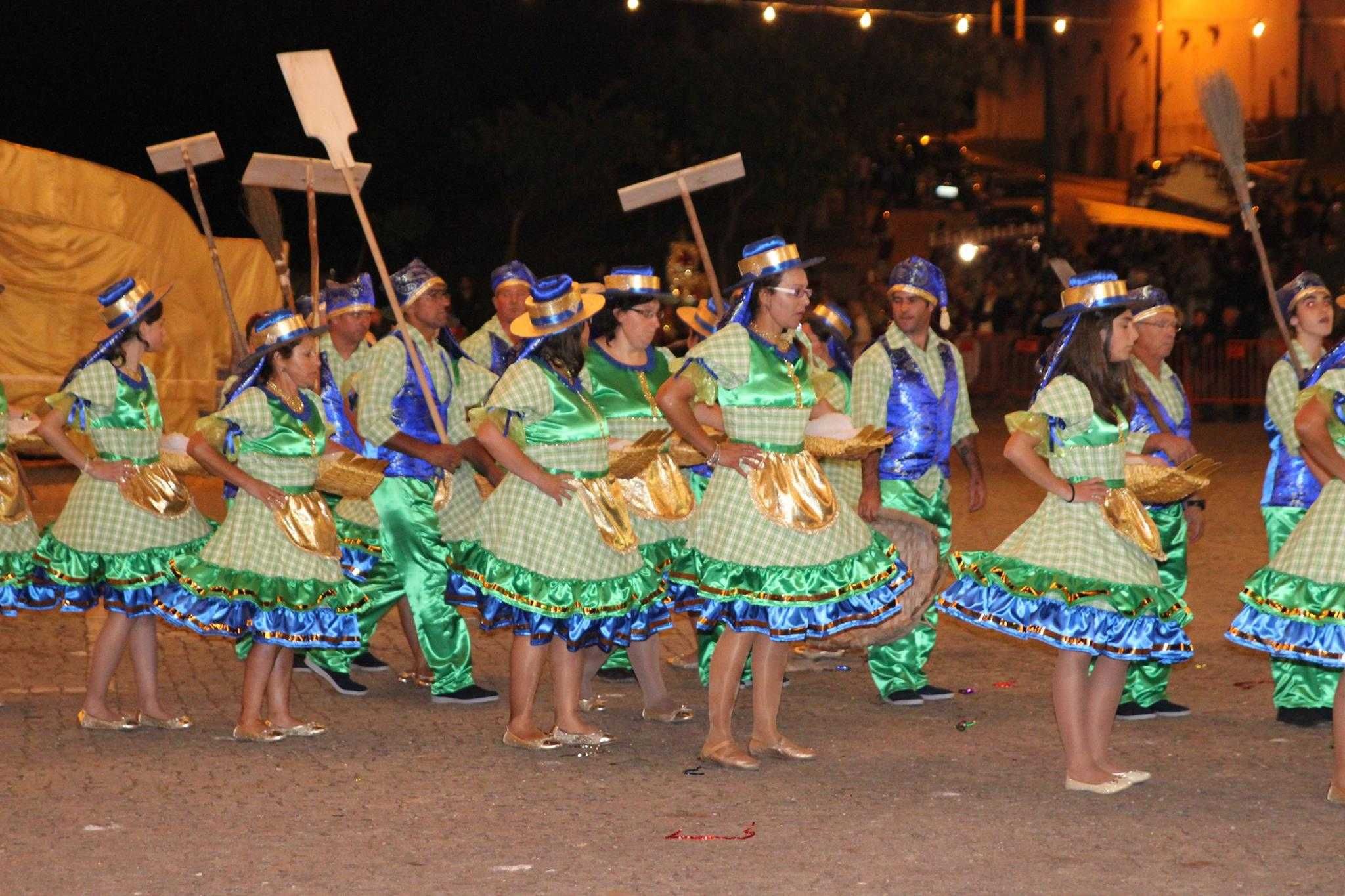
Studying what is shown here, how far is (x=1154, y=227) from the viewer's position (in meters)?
29.5

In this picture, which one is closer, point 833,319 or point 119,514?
point 119,514

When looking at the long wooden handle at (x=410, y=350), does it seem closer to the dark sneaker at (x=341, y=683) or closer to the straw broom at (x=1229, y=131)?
the dark sneaker at (x=341, y=683)

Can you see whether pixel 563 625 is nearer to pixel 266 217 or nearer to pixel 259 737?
pixel 259 737

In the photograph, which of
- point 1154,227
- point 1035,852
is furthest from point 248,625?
point 1154,227

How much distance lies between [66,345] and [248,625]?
429 inches

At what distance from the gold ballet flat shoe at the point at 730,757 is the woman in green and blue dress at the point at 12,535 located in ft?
10.4

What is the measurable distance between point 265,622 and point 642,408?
1738mm

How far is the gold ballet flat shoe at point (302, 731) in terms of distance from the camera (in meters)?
7.41

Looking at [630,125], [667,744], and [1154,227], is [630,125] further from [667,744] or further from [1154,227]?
[667,744]

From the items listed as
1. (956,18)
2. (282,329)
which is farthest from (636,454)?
(956,18)

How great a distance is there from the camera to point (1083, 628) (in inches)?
241

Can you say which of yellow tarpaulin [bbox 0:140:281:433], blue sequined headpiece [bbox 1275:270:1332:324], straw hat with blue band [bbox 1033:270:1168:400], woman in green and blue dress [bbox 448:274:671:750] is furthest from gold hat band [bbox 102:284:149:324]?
yellow tarpaulin [bbox 0:140:281:433]

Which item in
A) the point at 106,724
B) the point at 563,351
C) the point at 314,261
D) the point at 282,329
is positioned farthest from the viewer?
the point at 314,261

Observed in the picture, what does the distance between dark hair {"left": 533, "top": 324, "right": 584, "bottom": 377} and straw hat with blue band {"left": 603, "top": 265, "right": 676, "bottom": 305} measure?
0.23 m
